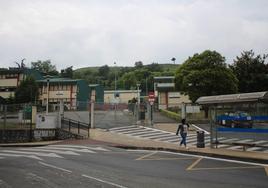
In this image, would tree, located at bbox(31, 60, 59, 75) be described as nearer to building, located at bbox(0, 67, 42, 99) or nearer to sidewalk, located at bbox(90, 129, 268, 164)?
building, located at bbox(0, 67, 42, 99)

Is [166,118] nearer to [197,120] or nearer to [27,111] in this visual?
[197,120]

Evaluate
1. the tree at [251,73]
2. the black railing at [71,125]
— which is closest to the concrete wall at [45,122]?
the black railing at [71,125]

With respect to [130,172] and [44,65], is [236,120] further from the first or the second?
[44,65]

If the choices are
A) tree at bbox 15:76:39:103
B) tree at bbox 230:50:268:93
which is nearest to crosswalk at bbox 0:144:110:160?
tree at bbox 230:50:268:93

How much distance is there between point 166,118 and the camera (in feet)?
147

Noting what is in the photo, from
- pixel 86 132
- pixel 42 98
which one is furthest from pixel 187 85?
pixel 42 98

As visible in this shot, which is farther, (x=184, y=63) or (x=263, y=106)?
(x=184, y=63)

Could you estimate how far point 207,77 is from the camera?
50.0 m

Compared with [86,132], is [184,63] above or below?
above

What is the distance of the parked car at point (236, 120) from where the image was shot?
20.7 metres

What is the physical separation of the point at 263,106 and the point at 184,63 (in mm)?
34670

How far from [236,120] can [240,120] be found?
0.22m

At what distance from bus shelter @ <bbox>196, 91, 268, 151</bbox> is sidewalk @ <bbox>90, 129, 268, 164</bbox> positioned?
78 centimetres

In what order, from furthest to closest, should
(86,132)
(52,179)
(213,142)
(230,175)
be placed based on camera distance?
(86,132), (213,142), (230,175), (52,179)
